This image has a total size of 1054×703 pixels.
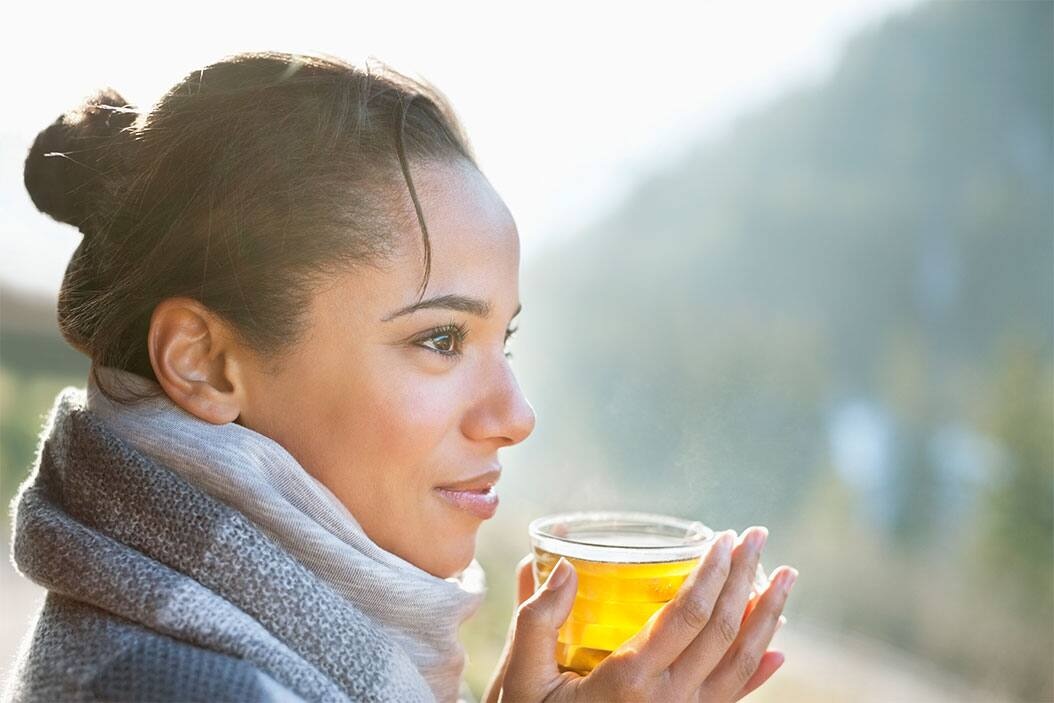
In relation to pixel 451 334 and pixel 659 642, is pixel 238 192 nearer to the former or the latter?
pixel 451 334

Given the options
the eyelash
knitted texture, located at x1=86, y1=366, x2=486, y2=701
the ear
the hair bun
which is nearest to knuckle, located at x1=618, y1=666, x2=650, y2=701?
knitted texture, located at x1=86, y1=366, x2=486, y2=701

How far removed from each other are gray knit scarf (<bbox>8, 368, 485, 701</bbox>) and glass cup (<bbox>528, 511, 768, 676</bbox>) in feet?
0.45

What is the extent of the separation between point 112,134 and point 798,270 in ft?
6.31

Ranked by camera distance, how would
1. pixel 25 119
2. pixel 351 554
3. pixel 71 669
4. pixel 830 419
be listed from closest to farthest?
1. pixel 71 669
2. pixel 351 554
3. pixel 25 119
4. pixel 830 419

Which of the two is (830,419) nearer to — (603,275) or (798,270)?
(798,270)

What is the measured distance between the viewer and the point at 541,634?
0.93 metres

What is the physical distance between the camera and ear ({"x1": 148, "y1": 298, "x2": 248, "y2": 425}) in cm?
98

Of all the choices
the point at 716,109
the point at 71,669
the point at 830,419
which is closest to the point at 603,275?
the point at 716,109

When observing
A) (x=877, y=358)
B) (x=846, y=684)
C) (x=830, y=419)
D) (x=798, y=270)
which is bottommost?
(x=846, y=684)

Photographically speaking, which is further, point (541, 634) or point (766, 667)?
point (766, 667)

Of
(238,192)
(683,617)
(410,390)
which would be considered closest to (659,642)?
(683,617)

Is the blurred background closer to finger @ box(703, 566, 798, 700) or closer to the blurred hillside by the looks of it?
the blurred hillside

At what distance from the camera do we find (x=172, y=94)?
3.34 feet

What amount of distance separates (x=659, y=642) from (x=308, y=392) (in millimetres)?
434
